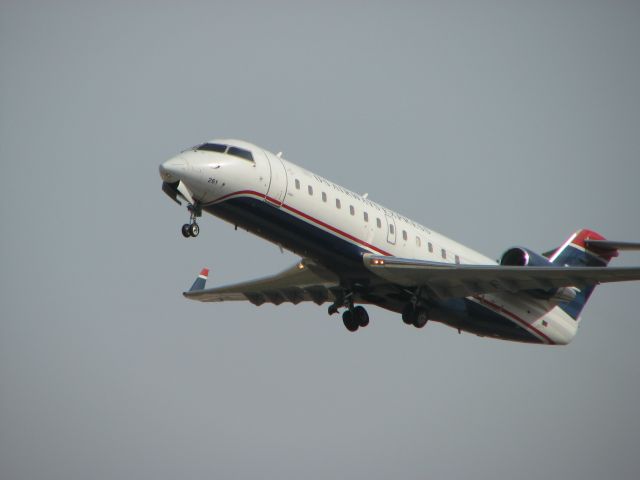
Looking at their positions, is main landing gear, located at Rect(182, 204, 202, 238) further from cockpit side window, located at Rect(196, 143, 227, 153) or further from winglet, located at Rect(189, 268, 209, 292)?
winglet, located at Rect(189, 268, 209, 292)

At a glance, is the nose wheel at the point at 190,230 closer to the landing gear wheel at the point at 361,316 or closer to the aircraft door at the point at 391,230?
the aircraft door at the point at 391,230

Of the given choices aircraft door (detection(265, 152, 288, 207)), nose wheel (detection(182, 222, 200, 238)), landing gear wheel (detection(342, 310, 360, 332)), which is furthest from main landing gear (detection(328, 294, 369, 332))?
nose wheel (detection(182, 222, 200, 238))

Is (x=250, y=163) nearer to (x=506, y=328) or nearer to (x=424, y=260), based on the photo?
(x=424, y=260)

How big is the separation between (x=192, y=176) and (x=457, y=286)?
798 cm

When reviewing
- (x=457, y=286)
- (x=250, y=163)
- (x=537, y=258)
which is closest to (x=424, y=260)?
(x=457, y=286)

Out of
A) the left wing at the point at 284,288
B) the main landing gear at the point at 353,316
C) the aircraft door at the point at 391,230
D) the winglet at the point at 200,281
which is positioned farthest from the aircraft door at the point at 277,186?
the winglet at the point at 200,281

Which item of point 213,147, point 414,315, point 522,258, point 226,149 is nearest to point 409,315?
point 414,315

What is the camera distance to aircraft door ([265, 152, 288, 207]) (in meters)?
26.1

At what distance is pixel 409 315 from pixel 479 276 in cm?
220

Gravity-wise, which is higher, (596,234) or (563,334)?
(596,234)

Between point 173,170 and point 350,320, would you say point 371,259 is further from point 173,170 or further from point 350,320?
point 173,170

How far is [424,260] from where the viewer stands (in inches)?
1141

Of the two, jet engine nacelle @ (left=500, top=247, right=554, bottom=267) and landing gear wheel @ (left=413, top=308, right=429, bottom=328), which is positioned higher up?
jet engine nacelle @ (left=500, top=247, right=554, bottom=267)

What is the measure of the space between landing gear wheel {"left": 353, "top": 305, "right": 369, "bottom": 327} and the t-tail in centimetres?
608
